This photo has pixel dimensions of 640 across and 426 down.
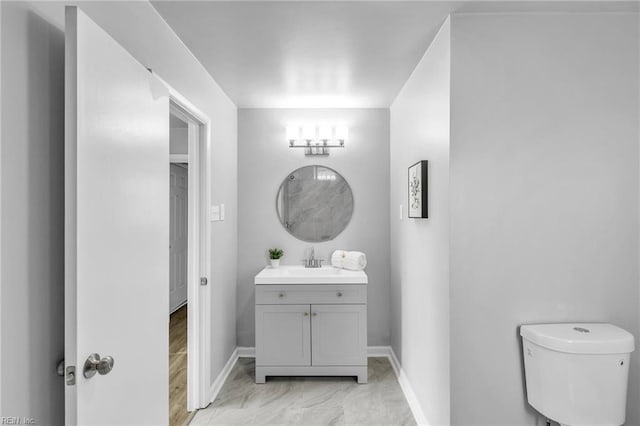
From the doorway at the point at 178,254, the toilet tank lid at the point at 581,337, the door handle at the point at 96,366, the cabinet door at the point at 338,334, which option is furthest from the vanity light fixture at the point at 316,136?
the door handle at the point at 96,366

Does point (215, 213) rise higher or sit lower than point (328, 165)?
lower

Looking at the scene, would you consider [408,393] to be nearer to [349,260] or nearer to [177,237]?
[349,260]

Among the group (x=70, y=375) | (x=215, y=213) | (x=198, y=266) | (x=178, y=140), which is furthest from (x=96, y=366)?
(x=178, y=140)

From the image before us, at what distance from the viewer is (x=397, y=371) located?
10.4ft

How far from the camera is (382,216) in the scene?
3648 millimetres

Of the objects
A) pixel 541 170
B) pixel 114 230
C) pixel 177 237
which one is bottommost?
pixel 177 237

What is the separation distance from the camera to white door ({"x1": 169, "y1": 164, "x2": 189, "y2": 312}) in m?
5.03

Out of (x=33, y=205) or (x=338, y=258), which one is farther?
(x=338, y=258)

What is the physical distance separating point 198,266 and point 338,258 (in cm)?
130

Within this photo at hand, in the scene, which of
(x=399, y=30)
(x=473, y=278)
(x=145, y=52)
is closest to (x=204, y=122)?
(x=145, y=52)

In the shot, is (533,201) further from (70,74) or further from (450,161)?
(70,74)

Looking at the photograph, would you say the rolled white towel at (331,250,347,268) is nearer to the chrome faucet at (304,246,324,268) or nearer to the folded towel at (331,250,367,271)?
the folded towel at (331,250,367,271)

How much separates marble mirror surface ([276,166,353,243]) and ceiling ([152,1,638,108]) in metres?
0.81

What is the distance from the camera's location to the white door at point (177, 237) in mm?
5027
